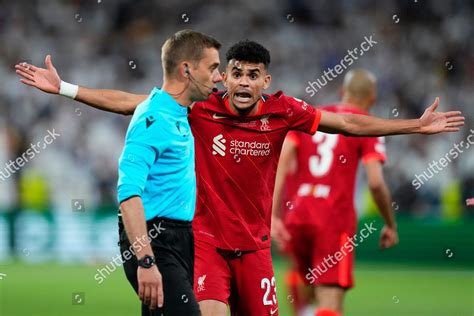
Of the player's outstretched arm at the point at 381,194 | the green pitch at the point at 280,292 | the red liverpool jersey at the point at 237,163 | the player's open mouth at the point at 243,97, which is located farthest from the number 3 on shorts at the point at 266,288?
the green pitch at the point at 280,292

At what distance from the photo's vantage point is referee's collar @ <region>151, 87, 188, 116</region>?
5930 mm

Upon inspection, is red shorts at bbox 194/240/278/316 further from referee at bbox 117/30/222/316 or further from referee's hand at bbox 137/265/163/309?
referee's hand at bbox 137/265/163/309

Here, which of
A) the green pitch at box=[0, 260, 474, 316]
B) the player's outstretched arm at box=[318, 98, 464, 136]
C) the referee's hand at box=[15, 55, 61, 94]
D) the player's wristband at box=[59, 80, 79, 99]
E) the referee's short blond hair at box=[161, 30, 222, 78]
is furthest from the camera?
the green pitch at box=[0, 260, 474, 316]

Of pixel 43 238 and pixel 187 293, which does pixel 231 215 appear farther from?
pixel 43 238

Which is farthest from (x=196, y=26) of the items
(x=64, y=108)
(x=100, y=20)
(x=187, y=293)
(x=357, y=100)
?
(x=187, y=293)

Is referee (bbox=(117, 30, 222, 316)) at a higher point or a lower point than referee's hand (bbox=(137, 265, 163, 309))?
higher

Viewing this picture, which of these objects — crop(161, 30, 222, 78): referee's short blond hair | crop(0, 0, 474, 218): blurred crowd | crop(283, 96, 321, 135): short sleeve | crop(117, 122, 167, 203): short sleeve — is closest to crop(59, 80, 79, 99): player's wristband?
crop(161, 30, 222, 78): referee's short blond hair

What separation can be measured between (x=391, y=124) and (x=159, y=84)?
15197mm

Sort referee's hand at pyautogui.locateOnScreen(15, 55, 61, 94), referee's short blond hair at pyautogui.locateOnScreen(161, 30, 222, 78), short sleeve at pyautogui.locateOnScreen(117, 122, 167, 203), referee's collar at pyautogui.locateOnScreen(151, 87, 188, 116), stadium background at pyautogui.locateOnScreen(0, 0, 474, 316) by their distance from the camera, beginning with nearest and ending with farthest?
short sleeve at pyautogui.locateOnScreen(117, 122, 167, 203), referee's collar at pyautogui.locateOnScreen(151, 87, 188, 116), referee's short blond hair at pyautogui.locateOnScreen(161, 30, 222, 78), referee's hand at pyautogui.locateOnScreen(15, 55, 61, 94), stadium background at pyautogui.locateOnScreen(0, 0, 474, 316)

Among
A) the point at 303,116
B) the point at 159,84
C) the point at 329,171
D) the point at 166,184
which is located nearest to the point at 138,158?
the point at 166,184

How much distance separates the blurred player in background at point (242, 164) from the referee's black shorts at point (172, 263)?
1.30m

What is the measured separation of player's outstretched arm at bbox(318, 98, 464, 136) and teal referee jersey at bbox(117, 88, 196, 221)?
1.69 metres

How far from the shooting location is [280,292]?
47.8ft

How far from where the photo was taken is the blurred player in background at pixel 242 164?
7.32 meters
